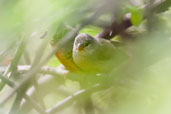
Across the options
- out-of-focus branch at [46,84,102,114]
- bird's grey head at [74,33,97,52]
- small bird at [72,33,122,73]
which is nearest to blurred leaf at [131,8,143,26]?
out-of-focus branch at [46,84,102,114]

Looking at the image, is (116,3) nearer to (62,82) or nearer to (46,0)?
(46,0)

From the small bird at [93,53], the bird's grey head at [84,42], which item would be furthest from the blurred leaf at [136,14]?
the bird's grey head at [84,42]

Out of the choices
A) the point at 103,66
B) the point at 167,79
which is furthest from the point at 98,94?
the point at 167,79

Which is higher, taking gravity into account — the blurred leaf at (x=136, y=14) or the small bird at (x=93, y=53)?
the blurred leaf at (x=136, y=14)

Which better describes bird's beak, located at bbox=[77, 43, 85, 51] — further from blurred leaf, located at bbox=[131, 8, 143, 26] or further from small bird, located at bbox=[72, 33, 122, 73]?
blurred leaf, located at bbox=[131, 8, 143, 26]

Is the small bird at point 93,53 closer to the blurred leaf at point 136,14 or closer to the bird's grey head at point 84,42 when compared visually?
the bird's grey head at point 84,42

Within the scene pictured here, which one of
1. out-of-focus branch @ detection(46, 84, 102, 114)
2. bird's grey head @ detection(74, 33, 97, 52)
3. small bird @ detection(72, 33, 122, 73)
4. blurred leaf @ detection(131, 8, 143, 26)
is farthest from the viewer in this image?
bird's grey head @ detection(74, 33, 97, 52)

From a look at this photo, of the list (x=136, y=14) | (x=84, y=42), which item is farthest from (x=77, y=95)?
(x=136, y=14)

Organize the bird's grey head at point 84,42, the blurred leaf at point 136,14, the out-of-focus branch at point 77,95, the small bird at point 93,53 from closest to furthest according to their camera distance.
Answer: the blurred leaf at point 136,14 → the out-of-focus branch at point 77,95 → the small bird at point 93,53 → the bird's grey head at point 84,42

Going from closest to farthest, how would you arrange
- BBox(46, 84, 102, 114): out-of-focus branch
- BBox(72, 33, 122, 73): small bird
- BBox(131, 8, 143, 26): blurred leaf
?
BBox(131, 8, 143, 26): blurred leaf
BBox(46, 84, 102, 114): out-of-focus branch
BBox(72, 33, 122, 73): small bird
